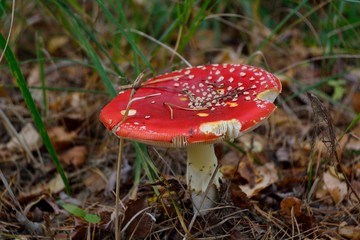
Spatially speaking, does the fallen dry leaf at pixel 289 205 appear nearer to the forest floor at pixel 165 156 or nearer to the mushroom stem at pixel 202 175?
the forest floor at pixel 165 156

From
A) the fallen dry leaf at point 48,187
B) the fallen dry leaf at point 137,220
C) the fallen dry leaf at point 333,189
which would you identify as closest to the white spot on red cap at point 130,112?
the fallen dry leaf at point 137,220

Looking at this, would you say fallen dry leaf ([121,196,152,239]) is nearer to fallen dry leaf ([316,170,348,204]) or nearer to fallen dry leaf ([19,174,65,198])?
fallen dry leaf ([19,174,65,198])

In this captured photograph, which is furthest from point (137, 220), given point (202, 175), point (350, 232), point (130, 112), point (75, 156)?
point (75, 156)

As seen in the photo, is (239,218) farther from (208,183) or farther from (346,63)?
(346,63)

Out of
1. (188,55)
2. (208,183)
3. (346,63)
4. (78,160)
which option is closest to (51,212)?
(78,160)

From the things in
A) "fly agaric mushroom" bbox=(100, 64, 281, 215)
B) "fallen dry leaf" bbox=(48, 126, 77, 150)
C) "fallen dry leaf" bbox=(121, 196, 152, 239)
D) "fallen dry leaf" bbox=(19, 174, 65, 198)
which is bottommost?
"fallen dry leaf" bbox=(19, 174, 65, 198)

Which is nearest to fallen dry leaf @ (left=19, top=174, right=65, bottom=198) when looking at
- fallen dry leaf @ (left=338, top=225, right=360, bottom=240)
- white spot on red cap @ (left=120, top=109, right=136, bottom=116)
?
white spot on red cap @ (left=120, top=109, right=136, bottom=116)
